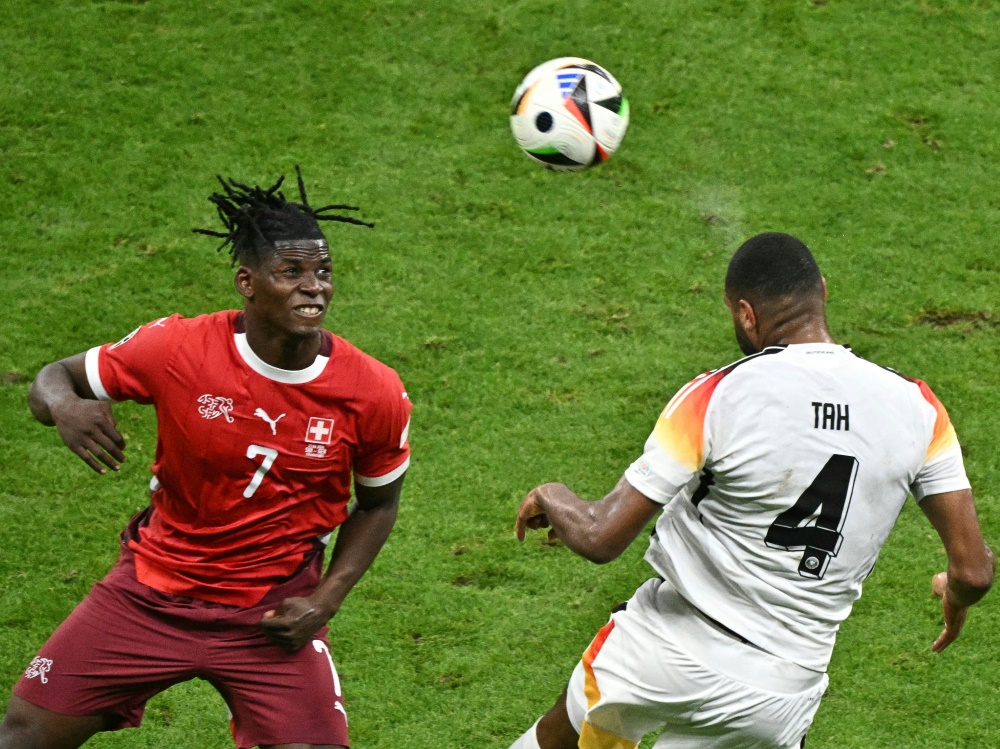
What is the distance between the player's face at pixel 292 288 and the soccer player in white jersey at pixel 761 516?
102 cm

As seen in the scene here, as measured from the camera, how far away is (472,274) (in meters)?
9.11

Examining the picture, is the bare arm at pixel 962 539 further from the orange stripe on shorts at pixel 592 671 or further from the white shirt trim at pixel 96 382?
the white shirt trim at pixel 96 382

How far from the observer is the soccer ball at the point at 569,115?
274 inches

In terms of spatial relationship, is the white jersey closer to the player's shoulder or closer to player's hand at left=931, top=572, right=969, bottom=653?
the player's shoulder

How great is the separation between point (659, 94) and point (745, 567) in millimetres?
6572

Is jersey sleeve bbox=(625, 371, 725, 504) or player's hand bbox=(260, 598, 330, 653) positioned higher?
jersey sleeve bbox=(625, 371, 725, 504)

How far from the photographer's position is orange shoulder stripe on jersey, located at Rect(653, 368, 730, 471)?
427cm

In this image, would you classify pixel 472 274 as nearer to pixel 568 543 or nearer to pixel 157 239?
pixel 157 239

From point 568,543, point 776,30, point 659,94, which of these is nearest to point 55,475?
point 568,543

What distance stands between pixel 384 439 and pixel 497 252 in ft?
14.6

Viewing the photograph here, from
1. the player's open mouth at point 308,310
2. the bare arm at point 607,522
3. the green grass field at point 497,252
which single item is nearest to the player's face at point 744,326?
the bare arm at point 607,522

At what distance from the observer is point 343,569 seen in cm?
498

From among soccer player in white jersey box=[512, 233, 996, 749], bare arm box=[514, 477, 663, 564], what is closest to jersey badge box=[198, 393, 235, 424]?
soccer player in white jersey box=[512, 233, 996, 749]

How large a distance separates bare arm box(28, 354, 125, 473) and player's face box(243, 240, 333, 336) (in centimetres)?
63
